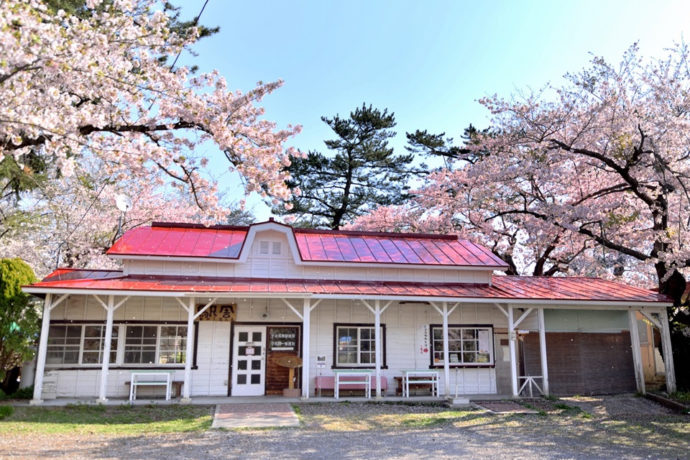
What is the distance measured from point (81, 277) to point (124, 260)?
1094 millimetres

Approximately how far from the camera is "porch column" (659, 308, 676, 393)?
13.9 m

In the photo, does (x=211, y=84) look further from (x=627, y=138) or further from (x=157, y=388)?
(x=627, y=138)

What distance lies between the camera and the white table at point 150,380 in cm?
1211

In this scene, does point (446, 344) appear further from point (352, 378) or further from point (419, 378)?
point (352, 378)

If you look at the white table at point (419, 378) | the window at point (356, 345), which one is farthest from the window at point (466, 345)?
the window at point (356, 345)

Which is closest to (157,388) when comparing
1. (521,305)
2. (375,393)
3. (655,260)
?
(375,393)

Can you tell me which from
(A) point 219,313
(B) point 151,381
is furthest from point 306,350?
→ (B) point 151,381

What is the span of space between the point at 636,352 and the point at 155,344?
520 inches

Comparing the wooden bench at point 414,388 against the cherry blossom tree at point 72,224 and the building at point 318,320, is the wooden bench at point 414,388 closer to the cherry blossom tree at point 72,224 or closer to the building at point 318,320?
the building at point 318,320

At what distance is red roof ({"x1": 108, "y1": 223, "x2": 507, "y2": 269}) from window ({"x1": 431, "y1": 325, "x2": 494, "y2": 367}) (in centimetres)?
187

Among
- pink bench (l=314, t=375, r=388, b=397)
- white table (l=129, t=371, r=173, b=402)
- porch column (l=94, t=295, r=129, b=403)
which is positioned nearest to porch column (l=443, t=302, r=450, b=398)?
pink bench (l=314, t=375, r=388, b=397)

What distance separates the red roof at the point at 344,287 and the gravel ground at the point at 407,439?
2939 mm

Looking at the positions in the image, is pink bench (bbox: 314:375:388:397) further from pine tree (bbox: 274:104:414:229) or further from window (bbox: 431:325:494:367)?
pine tree (bbox: 274:104:414:229)

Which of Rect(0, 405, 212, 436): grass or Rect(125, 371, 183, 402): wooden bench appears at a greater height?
Rect(125, 371, 183, 402): wooden bench
